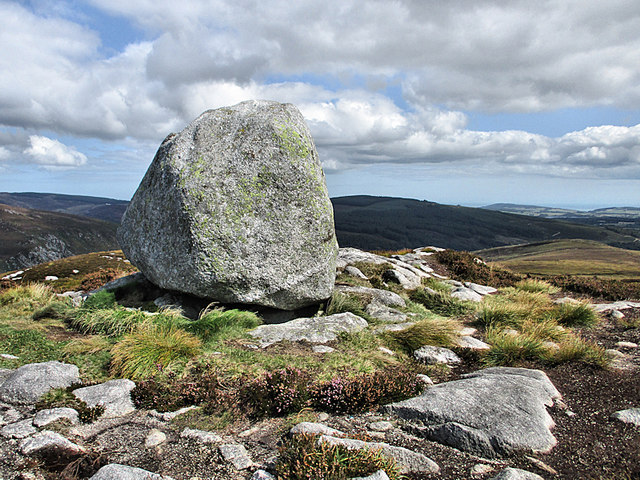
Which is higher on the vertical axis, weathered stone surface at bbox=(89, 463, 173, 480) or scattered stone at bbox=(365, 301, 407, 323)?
weathered stone surface at bbox=(89, 463, 173, 480)

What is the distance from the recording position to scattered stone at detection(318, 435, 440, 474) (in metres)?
5.09

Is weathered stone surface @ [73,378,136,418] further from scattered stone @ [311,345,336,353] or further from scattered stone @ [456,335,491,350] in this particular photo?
scattered stone @ [456,335,491,350]

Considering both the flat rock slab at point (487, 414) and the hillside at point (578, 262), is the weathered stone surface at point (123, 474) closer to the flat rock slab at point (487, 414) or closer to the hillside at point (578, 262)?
the flat rock slab at point (487, 414)

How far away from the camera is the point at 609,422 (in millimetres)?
6418

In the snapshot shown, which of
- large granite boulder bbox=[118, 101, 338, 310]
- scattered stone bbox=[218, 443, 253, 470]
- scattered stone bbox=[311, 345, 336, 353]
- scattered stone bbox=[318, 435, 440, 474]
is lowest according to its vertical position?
scattered stone bbox=[311, 345, 336, 353]

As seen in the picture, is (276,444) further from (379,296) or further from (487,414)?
(379,296)

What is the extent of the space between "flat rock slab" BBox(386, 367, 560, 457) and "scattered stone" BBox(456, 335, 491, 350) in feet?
10.5

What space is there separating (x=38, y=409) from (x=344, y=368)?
5610 millimetres

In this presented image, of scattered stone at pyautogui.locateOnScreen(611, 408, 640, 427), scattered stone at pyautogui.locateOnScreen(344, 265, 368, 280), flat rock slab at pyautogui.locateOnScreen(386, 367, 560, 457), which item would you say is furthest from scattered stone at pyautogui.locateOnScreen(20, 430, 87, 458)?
scattered stone at pyautogui.locateOnScreen(344, 265, 368, 280)

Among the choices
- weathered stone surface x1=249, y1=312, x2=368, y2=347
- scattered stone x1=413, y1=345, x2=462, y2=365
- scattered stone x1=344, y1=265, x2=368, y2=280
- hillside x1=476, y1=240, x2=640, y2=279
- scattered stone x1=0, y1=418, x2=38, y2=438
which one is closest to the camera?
scattered stone x1=0, y1=418, x2=38, y2=438

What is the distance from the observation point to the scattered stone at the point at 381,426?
616 cm

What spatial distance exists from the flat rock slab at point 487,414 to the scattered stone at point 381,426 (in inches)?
13.3

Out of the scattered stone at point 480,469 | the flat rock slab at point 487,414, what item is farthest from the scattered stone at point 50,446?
the scattered stone at point 480,469

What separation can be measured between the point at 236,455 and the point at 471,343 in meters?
7.72
